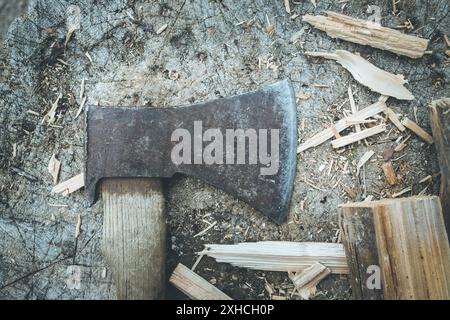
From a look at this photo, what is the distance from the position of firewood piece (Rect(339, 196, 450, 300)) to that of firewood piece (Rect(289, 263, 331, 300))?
0.38m

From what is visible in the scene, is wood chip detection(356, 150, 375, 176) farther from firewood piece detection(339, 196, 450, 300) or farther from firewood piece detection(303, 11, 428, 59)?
firewood piece detection(303, 11, 428, 59)

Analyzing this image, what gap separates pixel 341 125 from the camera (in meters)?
2.78

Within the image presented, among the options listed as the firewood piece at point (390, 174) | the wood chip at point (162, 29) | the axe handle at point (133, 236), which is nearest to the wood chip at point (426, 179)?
the firewood piece at point (390, 174)

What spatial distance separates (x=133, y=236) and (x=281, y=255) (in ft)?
3.33

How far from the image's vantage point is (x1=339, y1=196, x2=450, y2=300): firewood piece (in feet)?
7.56

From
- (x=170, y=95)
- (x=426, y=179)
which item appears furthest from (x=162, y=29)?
(x=426, y=179)

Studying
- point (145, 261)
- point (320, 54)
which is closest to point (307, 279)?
point (145, 261)

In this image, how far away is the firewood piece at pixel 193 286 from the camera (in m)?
2.68

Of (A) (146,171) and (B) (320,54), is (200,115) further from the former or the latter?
(B) (320,54)

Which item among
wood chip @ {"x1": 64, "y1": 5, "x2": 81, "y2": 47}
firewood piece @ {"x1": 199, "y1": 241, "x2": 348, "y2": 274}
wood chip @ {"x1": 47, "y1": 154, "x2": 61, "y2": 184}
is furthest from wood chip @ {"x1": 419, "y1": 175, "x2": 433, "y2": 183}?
wood chip @ {"x1": 64, "y1": 5, "x2": 81, "y2": 47}

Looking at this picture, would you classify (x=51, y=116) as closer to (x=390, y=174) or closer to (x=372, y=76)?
(x=372, y=76)

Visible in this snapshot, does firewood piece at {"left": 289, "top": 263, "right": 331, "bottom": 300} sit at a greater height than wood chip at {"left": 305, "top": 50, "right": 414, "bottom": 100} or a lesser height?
lesser

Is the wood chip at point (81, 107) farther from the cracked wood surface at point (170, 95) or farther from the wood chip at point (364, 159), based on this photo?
the wood chip at point (364, 159)

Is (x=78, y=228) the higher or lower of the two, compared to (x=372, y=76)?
lower
